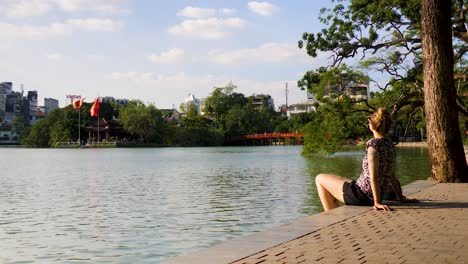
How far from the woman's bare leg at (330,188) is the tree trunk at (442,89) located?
4.20m

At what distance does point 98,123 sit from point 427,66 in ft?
307

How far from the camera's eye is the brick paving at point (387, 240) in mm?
4316

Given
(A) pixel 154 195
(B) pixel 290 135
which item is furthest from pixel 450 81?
(B) pixel 290 135

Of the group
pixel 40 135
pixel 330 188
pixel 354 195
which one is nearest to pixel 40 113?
pixel 40 135

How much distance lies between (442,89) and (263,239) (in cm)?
670

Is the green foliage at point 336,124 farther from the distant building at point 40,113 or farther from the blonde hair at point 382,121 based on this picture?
the distant building at point 40,113

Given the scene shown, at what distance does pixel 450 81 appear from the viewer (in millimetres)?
10570

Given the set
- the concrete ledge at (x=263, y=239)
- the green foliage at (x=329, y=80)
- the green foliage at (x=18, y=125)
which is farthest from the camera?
the green foliage at (x=18, y=125)

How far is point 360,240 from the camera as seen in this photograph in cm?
504

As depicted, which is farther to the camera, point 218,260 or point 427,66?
point 427,66

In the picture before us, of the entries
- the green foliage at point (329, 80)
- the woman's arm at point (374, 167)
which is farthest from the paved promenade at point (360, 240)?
the green foliage at point (329, 80)

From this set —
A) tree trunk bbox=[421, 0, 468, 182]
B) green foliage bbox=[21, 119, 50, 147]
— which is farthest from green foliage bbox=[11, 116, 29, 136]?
tree trunk bbox=[421, 0, 468, 182]

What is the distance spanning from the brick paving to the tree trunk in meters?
3.76

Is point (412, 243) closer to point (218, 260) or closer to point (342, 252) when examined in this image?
point (342, 252)
